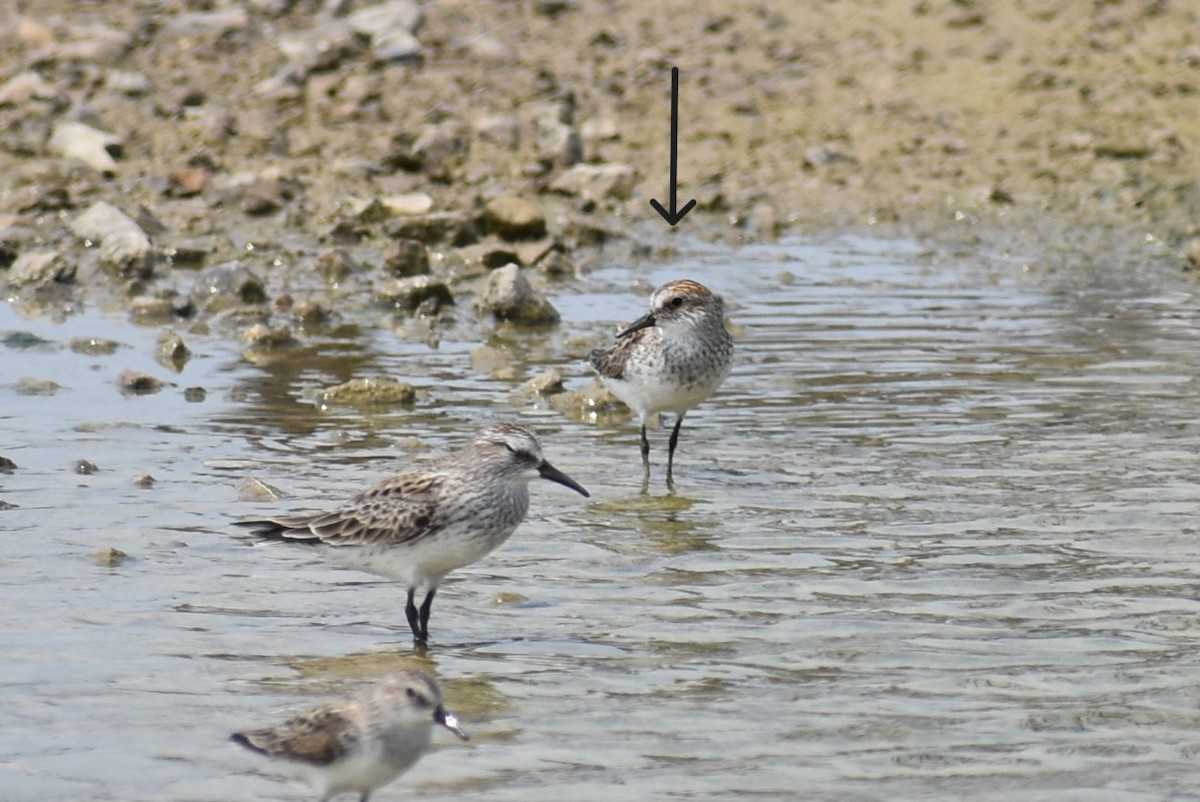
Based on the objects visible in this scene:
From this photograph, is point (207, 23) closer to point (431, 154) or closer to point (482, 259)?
point (431, 154)

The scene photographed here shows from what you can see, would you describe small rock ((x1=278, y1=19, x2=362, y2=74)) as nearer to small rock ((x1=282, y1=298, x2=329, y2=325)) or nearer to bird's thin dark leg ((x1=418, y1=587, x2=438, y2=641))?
small rock ((x1=282, y1=298, x2=329, y2=325))

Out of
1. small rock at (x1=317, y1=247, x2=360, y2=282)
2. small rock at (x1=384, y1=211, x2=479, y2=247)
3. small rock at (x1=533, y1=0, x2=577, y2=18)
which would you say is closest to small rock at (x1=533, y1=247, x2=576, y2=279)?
small rock at (x1=384, y1=211, x2=479, y2=247)

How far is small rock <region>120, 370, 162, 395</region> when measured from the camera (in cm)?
1472

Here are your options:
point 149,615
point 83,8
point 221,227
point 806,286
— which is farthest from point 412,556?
point 83,8

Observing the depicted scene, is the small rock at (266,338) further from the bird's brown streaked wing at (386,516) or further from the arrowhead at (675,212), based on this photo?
the bird's brown streaked wing at (386,516)

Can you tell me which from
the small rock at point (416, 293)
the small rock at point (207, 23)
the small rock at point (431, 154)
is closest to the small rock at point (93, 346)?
the small rock at point (416, 293)

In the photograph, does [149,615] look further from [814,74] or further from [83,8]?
[83,8]

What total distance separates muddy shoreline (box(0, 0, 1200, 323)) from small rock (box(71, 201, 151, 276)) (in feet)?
0.09

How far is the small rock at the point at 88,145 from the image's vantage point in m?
21.0

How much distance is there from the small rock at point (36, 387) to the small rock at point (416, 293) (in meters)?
3.58

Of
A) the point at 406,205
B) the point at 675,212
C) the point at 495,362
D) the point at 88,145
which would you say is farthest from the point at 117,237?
the point at 675,212

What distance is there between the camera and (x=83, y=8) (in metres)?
24.8

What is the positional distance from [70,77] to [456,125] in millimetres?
4567

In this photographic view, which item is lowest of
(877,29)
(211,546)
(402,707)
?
(211,546)
